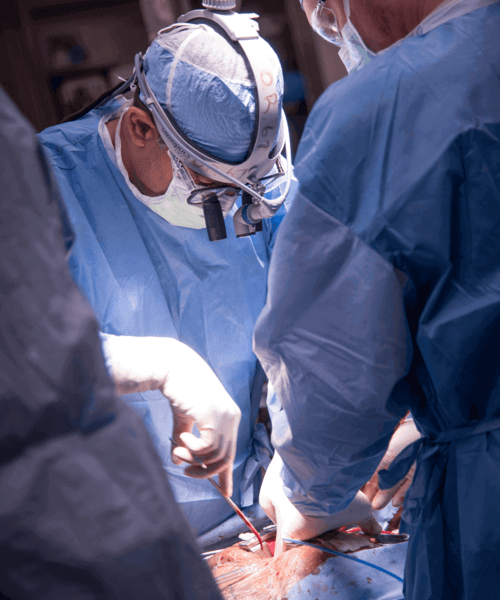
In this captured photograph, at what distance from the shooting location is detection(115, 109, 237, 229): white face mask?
5.20 feet

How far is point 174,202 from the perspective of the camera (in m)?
1.61

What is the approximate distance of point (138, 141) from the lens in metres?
1.57

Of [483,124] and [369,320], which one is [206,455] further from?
[483,124]

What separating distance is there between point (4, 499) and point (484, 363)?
68 centimetres

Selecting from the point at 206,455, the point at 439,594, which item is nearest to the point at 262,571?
the point at 206,455

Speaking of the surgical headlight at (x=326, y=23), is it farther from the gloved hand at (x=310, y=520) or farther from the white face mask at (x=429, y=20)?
the gloved hand at (x=310, y=520)

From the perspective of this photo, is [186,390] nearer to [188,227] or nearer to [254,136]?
[188,227]

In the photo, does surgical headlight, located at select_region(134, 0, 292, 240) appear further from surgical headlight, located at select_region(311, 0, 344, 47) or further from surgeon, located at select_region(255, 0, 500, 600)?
surgeon, located at select_region(255, 0, 500, 600)

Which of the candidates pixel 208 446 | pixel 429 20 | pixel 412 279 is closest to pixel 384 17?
pixel 429 20

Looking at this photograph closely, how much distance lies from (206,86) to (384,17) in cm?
58

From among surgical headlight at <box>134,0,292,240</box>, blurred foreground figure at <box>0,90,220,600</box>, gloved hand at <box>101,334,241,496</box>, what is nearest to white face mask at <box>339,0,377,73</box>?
surgical headlight at <box>134,0,292,240</box>

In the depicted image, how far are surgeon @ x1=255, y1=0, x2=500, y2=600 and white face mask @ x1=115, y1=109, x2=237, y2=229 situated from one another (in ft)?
2.60

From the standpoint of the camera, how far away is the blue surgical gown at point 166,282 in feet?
4.92

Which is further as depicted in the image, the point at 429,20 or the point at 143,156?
the point at 143,156
